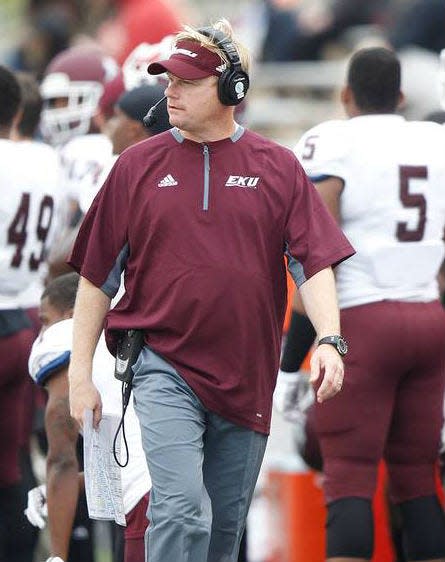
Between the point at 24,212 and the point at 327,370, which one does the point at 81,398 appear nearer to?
the point at 327,370

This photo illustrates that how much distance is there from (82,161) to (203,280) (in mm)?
2783

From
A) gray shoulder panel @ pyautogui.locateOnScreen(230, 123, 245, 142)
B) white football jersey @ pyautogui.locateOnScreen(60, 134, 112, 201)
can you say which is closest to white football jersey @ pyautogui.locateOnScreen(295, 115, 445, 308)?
gray shoulder panel @ pyautogui.locateOnScreen(230, 123, 245, 142)

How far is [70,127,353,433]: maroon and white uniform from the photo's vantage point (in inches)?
204

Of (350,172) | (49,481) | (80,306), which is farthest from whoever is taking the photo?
(350,172)

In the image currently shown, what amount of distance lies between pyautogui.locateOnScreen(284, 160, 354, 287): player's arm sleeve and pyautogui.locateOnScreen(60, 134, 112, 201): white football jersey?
7.64ft

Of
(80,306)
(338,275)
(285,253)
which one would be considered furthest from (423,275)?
(80,306)

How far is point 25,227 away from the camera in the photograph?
698 centimetres

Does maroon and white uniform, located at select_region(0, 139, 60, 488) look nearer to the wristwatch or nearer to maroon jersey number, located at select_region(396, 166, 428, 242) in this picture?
maroon jersey number, located at select_region(396, 166, 428, 242)

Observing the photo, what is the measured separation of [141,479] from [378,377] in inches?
41.1

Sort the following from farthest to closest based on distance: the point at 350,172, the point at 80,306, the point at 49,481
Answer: the point at 350,172 < the point at 49,481 < the point at 80,306

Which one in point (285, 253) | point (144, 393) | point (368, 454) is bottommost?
point (368, 454)

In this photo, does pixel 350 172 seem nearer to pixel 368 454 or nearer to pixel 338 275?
pixel 338 275

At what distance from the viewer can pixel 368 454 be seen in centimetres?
616

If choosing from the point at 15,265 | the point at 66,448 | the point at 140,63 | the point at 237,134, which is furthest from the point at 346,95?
the point at 140,63
